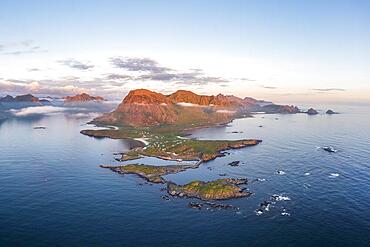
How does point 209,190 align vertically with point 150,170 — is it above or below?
below

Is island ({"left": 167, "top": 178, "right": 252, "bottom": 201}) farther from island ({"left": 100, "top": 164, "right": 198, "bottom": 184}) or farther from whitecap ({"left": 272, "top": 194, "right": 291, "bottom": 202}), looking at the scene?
island ({"left": 100, "top": 164, "right": 198, "bottom": 184})

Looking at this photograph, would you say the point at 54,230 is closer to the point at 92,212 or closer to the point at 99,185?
the point at 92,212

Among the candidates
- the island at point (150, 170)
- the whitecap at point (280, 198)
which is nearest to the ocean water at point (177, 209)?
the whitecap at point (280, 198)

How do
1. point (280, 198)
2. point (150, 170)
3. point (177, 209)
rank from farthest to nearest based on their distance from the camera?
point (150, 170) < point (280, 198) < point (177, 209)

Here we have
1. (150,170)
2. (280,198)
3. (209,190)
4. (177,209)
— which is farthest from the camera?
(150,170)

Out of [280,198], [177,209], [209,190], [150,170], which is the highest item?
[150,170]

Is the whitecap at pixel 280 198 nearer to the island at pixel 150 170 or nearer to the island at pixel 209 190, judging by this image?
the island at pixel 209 190

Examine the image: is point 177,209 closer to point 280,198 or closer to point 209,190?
point 209,190

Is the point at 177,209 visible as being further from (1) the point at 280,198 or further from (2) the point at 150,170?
(2) the point at 150,170

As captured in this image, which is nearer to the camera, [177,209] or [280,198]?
[177,209]

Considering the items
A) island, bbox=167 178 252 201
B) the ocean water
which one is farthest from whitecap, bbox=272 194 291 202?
island, bbox=167 178 252 201

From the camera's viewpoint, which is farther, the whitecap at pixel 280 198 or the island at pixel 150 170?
the island at pixel 150 170

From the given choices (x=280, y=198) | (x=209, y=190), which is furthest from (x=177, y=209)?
(x=280, y=198)
